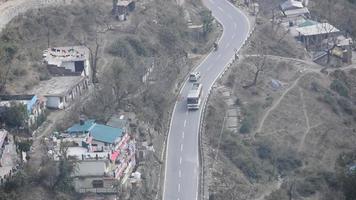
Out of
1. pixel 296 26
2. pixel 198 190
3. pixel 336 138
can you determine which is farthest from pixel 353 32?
pixel 198 190

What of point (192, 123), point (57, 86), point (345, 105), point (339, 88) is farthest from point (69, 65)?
point (339, 88)

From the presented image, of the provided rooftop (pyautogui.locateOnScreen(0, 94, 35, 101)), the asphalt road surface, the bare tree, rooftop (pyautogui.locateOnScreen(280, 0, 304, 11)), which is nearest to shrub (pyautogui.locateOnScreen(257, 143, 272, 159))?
the asphalt road surface

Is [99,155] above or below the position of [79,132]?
below

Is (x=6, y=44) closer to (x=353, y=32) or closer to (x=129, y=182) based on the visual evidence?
(x=129, y=182)

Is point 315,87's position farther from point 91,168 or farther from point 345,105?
point 91,168

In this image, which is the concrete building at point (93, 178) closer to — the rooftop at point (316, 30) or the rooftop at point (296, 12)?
the rooftop at point (316, 30)
